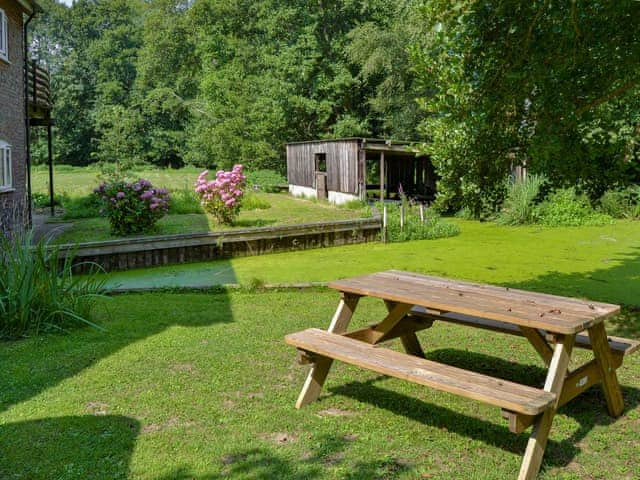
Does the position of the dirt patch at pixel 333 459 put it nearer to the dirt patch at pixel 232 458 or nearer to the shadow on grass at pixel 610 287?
the dirt patch at pixel 232 458

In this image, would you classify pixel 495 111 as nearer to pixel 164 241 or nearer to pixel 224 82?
pixel 164 241

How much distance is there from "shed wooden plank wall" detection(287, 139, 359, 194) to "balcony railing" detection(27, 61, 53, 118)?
9.53 metres

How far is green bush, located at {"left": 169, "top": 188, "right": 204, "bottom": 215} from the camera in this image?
1896 cm

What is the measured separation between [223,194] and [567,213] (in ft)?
31.3

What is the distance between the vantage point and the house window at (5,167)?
1275 centimetres

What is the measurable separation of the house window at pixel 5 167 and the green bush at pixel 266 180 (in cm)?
1639

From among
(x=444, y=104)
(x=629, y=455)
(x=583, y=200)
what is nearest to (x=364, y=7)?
(x=583, y=200)

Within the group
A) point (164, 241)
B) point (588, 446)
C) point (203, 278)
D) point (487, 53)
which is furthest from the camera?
point (164, 241)

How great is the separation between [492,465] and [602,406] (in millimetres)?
1306

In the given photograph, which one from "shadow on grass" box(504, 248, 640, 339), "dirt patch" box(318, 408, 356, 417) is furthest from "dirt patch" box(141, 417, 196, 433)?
"shadow on grass" box(504, 248, 640, 339)

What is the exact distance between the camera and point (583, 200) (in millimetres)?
17969

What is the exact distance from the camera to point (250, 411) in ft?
13.6

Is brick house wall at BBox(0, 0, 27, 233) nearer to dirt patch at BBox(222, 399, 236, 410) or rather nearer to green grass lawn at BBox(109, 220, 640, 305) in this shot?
green grass lawn at BBox(109, 220, 640, 305)

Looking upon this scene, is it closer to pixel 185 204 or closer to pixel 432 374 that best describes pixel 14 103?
pixel 185 204
